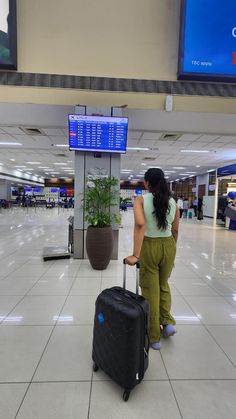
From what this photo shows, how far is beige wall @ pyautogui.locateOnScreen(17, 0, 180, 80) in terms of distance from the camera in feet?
15.9

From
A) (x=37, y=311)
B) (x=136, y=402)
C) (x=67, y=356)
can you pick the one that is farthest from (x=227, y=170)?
(x=136, y=402)

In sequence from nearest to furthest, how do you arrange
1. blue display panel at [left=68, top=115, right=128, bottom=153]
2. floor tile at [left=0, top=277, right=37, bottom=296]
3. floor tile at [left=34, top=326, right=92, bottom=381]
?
floor tile at [left=34, top=326, right=92, bottom=381] → floor tile at [left=0, top=277, right=37, bottom=296] → blue display panel at [left=68, top=115, right=128, bottom=153]

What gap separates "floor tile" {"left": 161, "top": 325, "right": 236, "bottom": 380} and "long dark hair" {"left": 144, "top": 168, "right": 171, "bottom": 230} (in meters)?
1.03

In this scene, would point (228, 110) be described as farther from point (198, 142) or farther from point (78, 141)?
point (78, 141)

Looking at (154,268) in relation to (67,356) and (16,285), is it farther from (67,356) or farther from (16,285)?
(16,285)

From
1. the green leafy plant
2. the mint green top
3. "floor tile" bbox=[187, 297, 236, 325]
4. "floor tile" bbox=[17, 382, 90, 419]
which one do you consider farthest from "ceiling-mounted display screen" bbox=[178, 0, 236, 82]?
"floor tile" bbox=[17, 382, 90, 419]

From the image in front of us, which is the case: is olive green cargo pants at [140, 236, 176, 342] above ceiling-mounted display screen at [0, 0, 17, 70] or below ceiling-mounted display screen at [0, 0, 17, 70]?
below

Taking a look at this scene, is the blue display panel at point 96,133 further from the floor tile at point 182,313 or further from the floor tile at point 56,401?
the floor tile at point 56,401

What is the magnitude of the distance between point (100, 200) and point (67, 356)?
109 inches

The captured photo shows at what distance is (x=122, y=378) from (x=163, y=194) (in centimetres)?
127

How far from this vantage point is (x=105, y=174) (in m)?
4.76

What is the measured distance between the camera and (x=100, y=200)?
4324mm

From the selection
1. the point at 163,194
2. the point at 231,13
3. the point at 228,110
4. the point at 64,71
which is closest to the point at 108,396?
the point at 163,194

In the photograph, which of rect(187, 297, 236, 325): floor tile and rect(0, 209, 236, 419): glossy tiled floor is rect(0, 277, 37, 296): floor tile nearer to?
rect(0, 209, 236, 419): glossy tiled floor
